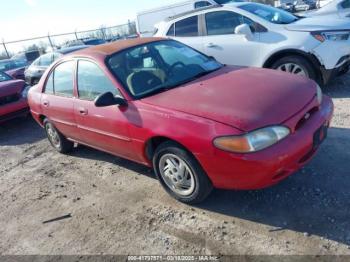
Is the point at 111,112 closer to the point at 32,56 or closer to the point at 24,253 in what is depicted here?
the point at 24,253

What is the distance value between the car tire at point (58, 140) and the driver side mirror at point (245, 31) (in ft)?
11.9

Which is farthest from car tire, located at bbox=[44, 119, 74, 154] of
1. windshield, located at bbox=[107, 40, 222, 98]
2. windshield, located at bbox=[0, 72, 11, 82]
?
windshield, located at bbox=[0, 72, 11, 82]

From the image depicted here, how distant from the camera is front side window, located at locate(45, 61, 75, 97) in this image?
493cm

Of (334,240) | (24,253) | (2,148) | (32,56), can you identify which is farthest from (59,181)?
(32,56)

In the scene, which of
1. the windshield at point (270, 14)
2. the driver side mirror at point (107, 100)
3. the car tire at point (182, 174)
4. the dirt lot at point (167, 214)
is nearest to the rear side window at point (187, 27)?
the windshield at point (270, 14)

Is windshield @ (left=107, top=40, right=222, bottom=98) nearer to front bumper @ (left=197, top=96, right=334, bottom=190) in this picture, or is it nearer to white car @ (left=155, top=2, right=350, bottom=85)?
front bumper @ (left=197, top=96, right=334, bottom=190)

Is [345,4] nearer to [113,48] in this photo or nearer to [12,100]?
[113,48]

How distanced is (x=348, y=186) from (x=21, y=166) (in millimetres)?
4851

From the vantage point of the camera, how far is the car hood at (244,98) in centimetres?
323

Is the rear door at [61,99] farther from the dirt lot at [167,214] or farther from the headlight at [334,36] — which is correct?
the headlight at [334,36]

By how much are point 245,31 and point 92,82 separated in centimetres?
346

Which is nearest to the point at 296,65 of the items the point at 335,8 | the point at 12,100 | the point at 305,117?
the point at 305,117

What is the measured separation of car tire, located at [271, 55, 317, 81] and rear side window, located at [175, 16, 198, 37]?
2046 mm

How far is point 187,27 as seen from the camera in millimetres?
7902
